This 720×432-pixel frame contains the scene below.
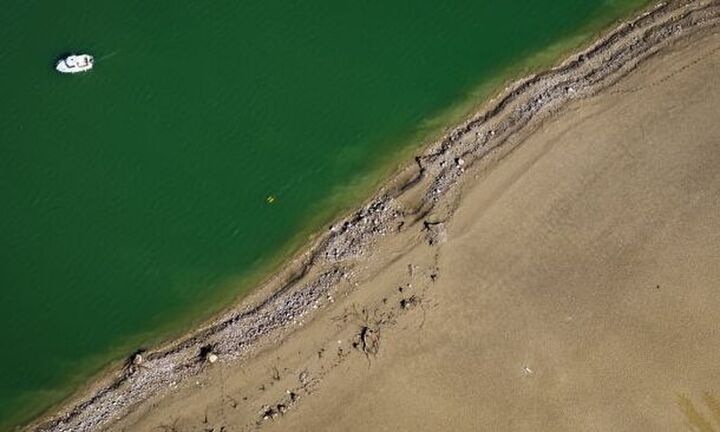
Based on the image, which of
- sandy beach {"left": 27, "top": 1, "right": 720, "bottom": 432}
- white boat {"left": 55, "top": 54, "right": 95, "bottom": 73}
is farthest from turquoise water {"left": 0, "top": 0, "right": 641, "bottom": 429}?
sandy beach {"left": 27, "top": 1, "right": 720, "bottom": 432}

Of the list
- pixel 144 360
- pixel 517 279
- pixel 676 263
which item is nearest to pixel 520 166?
pixel 517 279

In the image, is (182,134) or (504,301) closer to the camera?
(504,301)

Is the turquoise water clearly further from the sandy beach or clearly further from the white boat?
the sandy beach

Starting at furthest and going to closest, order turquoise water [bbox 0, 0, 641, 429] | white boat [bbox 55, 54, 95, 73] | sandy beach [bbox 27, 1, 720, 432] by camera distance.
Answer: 1. white boat [bbox 55, 54, 95, 73]
2. turquoise water [bbox 0, 0, 641, 429]
3. sandy beach [bbox 27, 1, 720, 432]

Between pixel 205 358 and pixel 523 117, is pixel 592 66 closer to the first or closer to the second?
pixel 523 117

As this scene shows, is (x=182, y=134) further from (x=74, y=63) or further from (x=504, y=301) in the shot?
(x=504, y=301)

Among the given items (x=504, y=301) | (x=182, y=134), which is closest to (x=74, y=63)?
(x=182, y=134)
